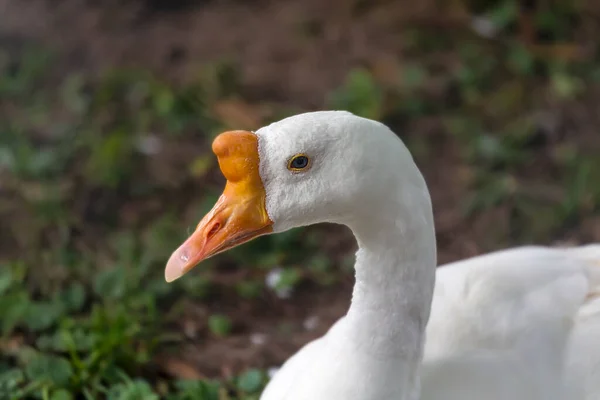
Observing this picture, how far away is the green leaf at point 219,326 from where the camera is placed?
281 cm

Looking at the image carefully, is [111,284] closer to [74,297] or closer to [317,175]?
[74,297]

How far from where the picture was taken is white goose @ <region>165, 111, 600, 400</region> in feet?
4.90

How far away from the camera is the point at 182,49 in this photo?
4457 mm

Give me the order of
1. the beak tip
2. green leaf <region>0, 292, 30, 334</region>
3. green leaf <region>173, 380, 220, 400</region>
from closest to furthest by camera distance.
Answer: the beak tip → green leaf <region>173, 380, 220, 400</region> → green leaf <region>0, 292, 30, 334</region>

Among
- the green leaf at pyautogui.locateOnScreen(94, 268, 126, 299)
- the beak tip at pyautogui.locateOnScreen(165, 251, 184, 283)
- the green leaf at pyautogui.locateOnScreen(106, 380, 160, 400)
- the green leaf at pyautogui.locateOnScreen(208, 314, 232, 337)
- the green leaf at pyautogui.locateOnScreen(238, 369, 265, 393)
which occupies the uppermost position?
the beak tip at pyautogui.locateOnScreen(165, 251, 184, 283)

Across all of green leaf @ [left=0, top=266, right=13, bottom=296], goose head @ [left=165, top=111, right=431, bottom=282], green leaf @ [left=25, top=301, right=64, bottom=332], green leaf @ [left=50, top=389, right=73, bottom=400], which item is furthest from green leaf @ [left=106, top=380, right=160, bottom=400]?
goose head @ [left=165, top=111, right=431, bottom=282]

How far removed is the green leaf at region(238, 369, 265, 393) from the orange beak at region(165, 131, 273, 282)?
3.32 feet

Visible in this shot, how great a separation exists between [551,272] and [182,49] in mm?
2975

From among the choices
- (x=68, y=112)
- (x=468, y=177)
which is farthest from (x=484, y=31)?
(x=68, y=112)

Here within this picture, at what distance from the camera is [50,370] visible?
7.85 feet

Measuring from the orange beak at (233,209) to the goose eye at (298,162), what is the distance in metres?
0.07

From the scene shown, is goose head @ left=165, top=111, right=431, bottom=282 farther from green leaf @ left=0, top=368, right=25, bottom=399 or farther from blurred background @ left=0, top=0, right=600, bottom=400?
green leaf @ left=0, top=368, right=25, bottom=399

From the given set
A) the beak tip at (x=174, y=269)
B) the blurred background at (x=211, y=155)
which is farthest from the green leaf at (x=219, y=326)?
the beak tip at (x=174, y=269)

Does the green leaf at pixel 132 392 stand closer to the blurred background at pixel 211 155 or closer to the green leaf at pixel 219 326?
the blurred background at pixel 211 155
